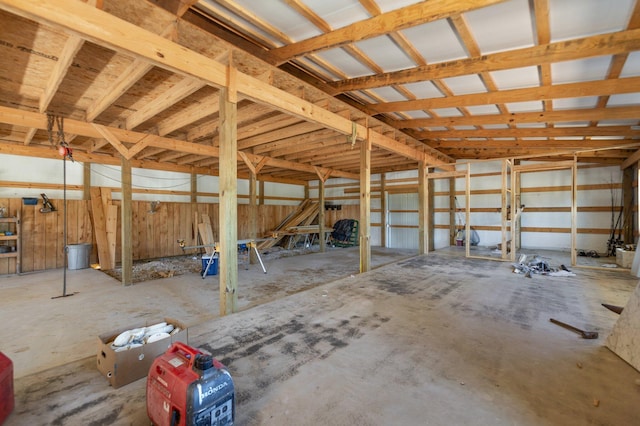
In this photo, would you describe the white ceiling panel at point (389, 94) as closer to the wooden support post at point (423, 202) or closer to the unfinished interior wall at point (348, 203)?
the wooden support post at point (423, 202)

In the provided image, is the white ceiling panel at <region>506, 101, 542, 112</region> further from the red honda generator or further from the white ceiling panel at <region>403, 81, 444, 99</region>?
the red honda generator

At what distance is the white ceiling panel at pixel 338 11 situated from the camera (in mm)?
2350

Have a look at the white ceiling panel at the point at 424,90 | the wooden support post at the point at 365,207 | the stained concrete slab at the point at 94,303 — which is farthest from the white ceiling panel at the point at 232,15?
the stained concrete slab at the point at 94,303

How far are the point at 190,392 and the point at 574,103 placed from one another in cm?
578

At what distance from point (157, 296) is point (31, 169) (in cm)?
503

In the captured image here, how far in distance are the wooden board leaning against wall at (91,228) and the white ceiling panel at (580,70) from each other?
28.1ft

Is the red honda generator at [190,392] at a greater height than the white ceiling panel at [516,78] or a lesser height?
lesser

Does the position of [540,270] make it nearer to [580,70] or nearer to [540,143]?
[540,143]

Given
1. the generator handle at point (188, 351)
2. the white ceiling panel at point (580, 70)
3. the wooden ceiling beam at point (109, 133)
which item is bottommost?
the generator handle at point (188, 351)

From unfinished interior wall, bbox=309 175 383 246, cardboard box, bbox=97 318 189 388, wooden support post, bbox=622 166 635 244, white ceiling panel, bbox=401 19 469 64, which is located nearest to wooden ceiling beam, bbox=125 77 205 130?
white ceiling panel, bbox=401 19 469 64

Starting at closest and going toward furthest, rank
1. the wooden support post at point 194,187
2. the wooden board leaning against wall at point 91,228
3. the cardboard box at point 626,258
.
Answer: the cardboard box at point 626,258, the wooden board leaning against wall at point 91,228, the wooden support post at point 194,187

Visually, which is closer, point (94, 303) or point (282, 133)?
point (94, 303)

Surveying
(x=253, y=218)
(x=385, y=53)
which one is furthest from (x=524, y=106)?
(x=253, y=218)

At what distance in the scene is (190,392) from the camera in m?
1.24
